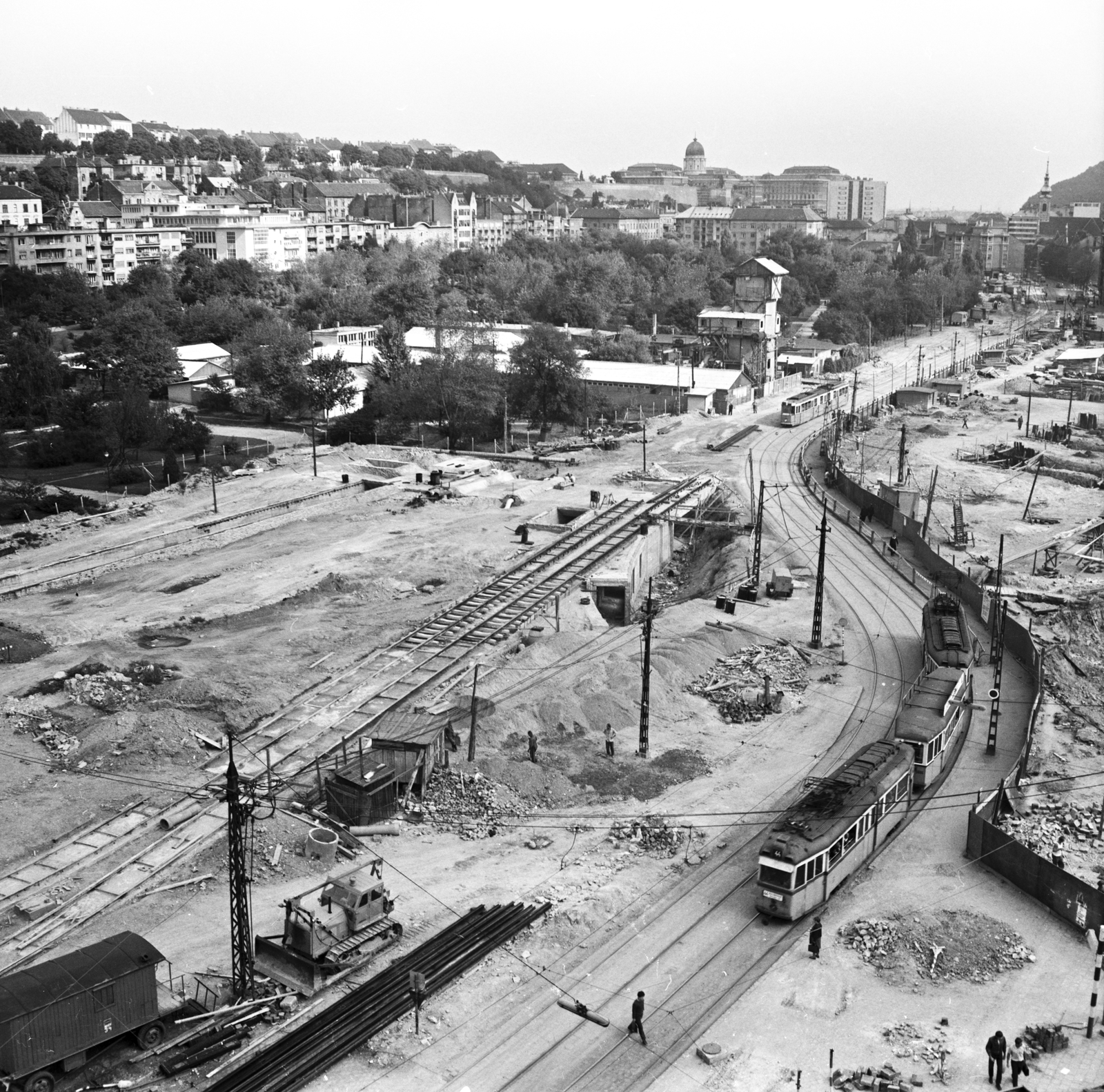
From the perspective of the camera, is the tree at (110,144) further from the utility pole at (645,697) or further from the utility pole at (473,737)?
the utility pole at (645,697)

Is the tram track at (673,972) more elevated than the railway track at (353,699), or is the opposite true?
the railway track at (353,699)

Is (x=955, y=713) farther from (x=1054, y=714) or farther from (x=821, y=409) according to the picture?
(x=821, y=409)

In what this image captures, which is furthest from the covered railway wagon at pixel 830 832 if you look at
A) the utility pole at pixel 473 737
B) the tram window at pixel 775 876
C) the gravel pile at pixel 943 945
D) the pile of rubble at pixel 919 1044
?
the utility pole at pixel 473 737

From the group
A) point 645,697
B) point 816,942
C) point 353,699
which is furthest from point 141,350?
point 816,942

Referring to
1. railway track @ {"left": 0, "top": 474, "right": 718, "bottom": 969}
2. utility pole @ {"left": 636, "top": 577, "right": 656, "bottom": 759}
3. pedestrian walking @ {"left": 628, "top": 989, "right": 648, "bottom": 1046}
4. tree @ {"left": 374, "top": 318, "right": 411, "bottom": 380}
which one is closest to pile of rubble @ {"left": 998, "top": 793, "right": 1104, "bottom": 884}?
utility pole @ {"left": 636, "top": 577, "right": 656, "bottom": 759}

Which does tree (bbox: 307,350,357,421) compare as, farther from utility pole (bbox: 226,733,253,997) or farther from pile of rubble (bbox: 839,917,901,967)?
pile of rubble (bbox: 839,917,901,967)

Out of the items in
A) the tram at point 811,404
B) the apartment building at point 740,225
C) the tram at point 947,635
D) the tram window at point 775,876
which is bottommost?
the tram window at point 775,876
